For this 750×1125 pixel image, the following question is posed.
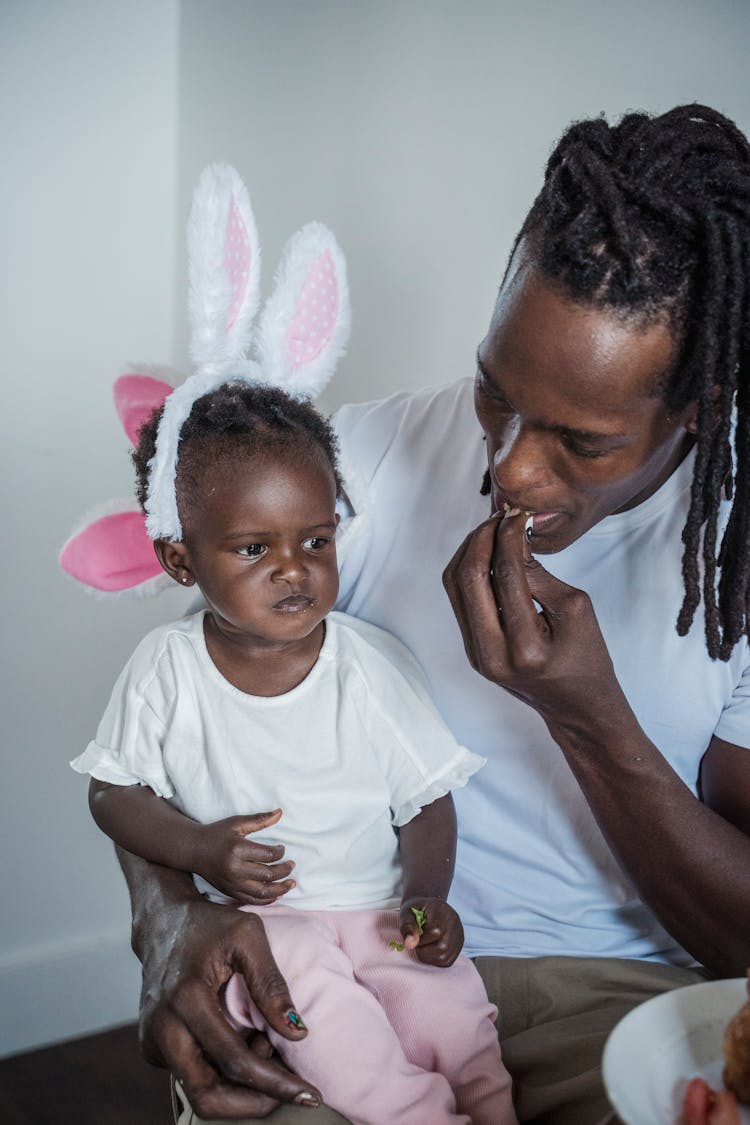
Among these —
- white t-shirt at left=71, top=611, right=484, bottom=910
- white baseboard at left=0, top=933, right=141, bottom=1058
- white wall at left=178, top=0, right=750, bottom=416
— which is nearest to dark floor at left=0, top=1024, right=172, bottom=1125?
white baseboard at left=0, top=933, right=141, bottom=1058

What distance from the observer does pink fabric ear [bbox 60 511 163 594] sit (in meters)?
1.46

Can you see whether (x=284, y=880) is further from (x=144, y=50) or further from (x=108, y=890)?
(x=144, y=50)

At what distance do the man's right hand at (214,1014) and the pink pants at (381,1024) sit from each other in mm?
35

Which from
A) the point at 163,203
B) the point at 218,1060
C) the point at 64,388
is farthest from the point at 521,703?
the point at 163,203

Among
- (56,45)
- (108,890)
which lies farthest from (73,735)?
(56,45)

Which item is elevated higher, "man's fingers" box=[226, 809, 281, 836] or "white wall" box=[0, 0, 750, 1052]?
"white wall" box=[0, 0, 750, 1052]

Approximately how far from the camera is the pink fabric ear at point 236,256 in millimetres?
1374

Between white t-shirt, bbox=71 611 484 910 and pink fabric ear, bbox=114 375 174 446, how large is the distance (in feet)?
1.01

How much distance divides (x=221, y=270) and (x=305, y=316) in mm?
136

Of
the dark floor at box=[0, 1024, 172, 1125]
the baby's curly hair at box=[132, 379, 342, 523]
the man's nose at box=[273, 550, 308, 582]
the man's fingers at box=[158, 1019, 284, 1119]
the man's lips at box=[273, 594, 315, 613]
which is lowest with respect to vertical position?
the dark floor at box=[0, 1024, 172, 1125]

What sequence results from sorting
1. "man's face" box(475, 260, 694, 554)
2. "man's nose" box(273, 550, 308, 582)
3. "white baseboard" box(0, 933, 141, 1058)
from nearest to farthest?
"man's face" box(475, 260, 694, 554), "man's nose" box(273, 550, 308, 582), "white baseboard" box(0, 933, 141, 1058)

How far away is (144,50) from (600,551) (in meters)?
1.37

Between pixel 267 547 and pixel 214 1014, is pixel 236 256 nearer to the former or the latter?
pixel 267 547

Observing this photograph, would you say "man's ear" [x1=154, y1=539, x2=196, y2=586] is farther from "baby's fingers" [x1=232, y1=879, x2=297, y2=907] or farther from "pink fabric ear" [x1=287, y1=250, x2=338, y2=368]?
"baby's fingers" [x1=232, y1=879, x2=297, y2=907]
